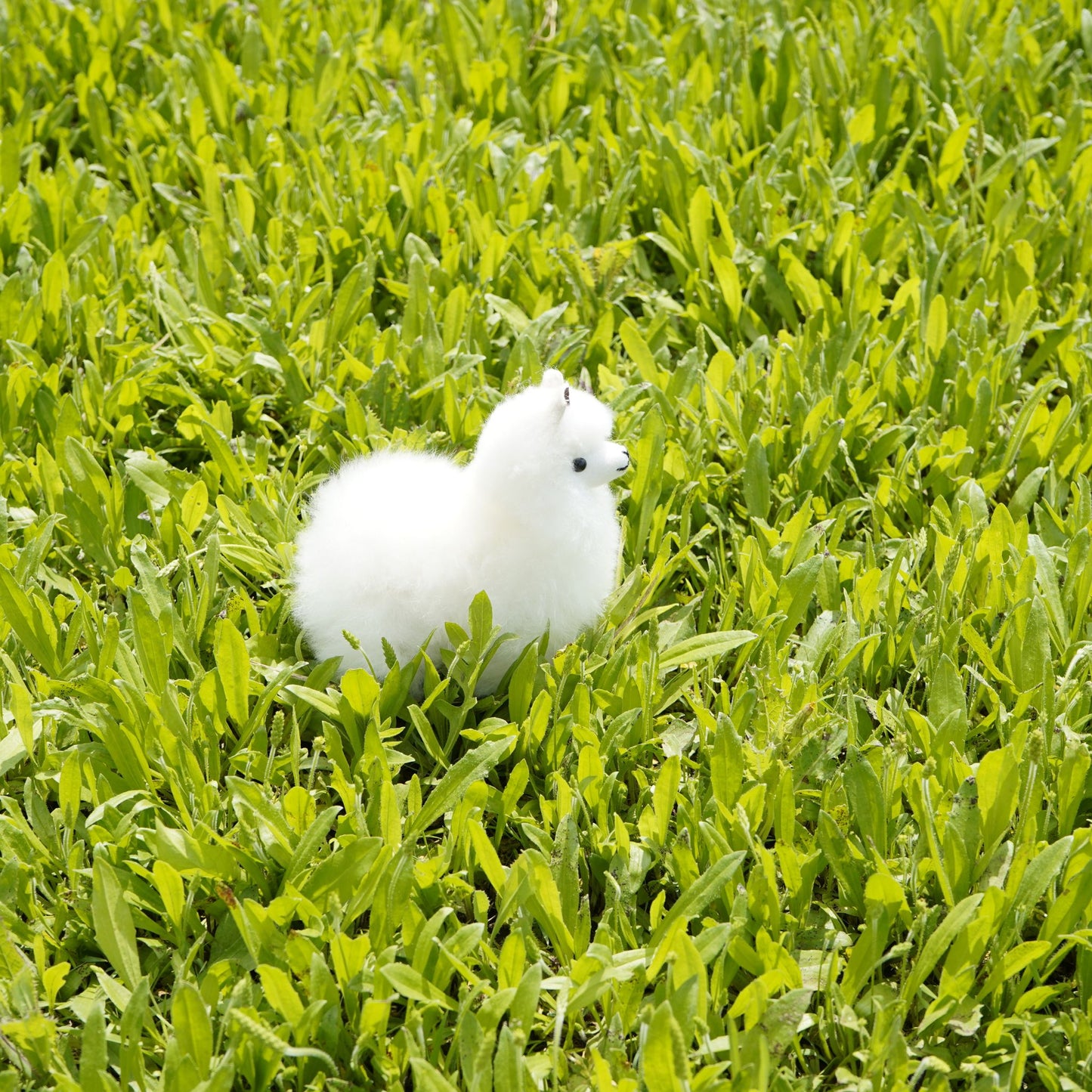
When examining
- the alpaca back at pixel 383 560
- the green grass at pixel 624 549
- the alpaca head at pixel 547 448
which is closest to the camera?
the green grass at pixel 624 549

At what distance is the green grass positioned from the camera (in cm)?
222

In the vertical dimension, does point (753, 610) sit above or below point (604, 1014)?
above

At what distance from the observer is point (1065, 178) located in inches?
174

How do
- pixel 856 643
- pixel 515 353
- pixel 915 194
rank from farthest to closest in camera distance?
pixel 915 194 < pixel 515 353 < pixel 856 643

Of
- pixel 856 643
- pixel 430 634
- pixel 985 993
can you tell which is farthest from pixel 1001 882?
pixel 430 634

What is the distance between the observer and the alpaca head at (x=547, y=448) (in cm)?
246

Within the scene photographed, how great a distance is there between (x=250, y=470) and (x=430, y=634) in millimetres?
1004

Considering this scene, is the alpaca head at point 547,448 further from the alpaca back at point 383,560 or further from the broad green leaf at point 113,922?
the broad green leaf at point 113,922

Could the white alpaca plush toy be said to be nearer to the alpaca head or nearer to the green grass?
the alpaca head

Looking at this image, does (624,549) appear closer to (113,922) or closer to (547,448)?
(547,448)

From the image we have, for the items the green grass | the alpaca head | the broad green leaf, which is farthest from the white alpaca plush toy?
the broad green leaf

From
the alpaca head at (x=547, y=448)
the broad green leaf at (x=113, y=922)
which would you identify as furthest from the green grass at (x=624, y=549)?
the alpaca head at (x=547, y=448)

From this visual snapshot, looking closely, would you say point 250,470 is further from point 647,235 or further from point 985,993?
point 985,993

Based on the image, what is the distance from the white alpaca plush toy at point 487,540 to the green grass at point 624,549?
11cm
